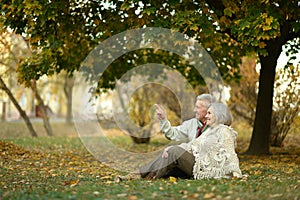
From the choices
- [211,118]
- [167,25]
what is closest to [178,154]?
[211,118]

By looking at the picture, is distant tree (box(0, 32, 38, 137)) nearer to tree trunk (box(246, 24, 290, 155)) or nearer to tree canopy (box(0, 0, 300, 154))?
tree canopy (box(0, 0, 300, 154))

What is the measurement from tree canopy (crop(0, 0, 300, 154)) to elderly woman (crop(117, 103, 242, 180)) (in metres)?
2.84

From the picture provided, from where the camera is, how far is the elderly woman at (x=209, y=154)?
641cm

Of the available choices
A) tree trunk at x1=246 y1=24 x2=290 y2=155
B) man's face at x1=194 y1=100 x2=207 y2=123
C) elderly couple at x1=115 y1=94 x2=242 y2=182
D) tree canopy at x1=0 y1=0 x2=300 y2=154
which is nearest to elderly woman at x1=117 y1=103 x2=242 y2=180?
elderly couple at x1=115 y1=94 x2=242 y2=182

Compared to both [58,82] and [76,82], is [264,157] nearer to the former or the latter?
[76,82]

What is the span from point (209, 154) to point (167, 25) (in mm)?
3829

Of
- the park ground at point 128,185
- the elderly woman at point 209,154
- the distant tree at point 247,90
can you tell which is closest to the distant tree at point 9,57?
the distant tree at point 247,90

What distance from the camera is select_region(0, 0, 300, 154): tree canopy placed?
9.23 m

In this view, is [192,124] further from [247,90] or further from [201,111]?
[247,90]

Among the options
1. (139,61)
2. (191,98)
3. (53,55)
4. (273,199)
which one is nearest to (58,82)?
(191,98)

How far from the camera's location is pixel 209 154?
6.44m

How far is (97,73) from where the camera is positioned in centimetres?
1359

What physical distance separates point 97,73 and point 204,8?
467 cm

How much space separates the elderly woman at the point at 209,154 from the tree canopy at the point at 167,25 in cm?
284
